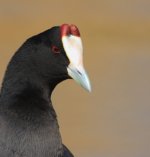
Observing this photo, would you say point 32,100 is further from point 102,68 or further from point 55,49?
point 102,68

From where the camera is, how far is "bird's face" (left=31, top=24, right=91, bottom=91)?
20.2 feet

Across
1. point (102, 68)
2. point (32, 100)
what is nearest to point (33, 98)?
point (32, 100)

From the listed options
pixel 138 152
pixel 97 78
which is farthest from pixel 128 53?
pixel 138 152

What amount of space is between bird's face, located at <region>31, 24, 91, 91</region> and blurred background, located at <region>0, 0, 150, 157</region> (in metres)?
4.01

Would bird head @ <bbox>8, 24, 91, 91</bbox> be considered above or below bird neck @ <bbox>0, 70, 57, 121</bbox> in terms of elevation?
above

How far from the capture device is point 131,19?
15.5 metres

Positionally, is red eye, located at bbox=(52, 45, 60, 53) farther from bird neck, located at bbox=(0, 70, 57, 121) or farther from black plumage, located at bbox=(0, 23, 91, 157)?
bird neck, located at bbox=(0, 70, 57, 121)

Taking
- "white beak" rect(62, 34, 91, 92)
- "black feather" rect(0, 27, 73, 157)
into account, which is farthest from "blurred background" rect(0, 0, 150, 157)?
"white beak" rect(62, 34, 91, 92)

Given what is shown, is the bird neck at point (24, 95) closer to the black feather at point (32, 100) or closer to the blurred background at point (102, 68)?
the black feather at point (32, 100)

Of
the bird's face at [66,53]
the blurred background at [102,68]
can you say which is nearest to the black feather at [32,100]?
the bird's face at [66,53]

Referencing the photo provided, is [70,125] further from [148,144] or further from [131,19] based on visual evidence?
[131,19]

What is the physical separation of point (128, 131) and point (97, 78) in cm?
181

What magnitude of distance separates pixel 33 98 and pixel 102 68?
22.4 ft

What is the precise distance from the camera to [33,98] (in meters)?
6.24
